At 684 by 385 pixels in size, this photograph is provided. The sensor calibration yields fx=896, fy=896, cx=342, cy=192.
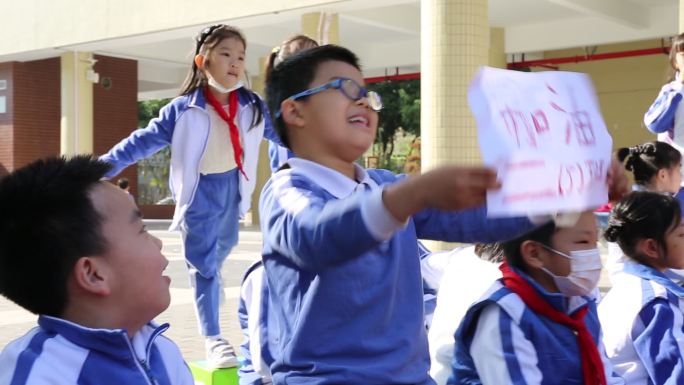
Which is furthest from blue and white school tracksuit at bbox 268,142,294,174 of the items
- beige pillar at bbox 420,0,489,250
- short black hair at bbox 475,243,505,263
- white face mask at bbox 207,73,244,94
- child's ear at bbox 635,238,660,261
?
beige pillar at bbox 420,0,489,250

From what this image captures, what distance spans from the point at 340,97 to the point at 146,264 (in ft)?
1.88

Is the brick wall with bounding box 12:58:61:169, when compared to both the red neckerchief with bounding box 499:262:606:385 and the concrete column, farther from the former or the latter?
the red neckerchief with bounding box 499:262:606:385

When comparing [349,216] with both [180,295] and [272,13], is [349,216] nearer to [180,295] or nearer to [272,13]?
[180,295]

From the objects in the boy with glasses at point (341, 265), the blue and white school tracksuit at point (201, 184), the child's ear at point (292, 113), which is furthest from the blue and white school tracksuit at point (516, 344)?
the blue and white school tracksuit at point (201, 184)

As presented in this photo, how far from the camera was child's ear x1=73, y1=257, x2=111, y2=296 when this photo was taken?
1833mm

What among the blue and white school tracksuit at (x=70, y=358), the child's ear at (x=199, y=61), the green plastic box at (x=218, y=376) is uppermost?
the child's ear at (x=199, y=61)

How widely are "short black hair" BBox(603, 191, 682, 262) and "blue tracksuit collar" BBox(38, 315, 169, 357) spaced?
2.02 m

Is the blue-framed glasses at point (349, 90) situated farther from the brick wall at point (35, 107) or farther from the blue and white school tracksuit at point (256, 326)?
the brick wall at point (35, 107)

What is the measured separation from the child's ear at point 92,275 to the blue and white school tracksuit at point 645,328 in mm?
1872

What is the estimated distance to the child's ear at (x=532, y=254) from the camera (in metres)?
2.56

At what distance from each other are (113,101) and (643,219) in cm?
1923

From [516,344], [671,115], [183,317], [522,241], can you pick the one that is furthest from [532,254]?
[183,317]

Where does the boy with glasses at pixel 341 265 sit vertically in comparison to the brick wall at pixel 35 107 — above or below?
below

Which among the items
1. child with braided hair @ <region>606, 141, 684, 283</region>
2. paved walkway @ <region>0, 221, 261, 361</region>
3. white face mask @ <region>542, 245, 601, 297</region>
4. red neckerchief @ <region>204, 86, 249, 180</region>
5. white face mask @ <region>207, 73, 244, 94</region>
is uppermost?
white face mask @ <region>207, 73, 244, 94</region>
